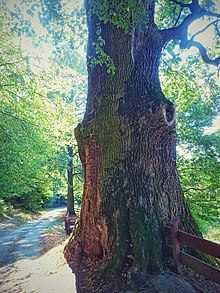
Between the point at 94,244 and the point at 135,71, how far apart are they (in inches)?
164

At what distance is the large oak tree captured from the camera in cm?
384

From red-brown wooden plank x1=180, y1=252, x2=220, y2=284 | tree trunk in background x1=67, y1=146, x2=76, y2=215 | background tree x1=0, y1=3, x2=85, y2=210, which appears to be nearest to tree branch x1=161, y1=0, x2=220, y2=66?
background tree x1=0, y1=3, x2=85, y2=210

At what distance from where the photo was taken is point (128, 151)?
4.36 m

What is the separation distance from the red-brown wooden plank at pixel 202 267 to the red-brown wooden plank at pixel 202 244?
0.24 m

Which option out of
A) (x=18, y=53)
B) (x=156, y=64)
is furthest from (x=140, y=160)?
(x=18, y=53)

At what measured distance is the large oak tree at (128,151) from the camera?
3.84m

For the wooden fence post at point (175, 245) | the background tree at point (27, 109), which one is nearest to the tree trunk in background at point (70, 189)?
the background tree at point (27, 109)

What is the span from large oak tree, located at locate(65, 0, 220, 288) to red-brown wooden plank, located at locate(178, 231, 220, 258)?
489 millimetres

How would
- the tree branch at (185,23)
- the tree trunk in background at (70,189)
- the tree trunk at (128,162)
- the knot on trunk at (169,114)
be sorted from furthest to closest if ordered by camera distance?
the tree trunk in background at (70,189) → the tree branch at (185,23) → the knot on trunk at (169,114) → the tree trunk at (128,162)

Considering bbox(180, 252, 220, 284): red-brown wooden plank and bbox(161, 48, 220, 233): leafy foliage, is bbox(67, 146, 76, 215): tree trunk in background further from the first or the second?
bbox(180, 252, 220, 284): red-brown wooden plank

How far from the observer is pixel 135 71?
4.83 m

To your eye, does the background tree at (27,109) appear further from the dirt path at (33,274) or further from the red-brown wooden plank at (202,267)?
the red-brown wooden plank at (202,267)

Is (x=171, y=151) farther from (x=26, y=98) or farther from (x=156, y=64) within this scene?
(x=26, y=98)

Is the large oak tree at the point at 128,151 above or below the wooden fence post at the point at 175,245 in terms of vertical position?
above
